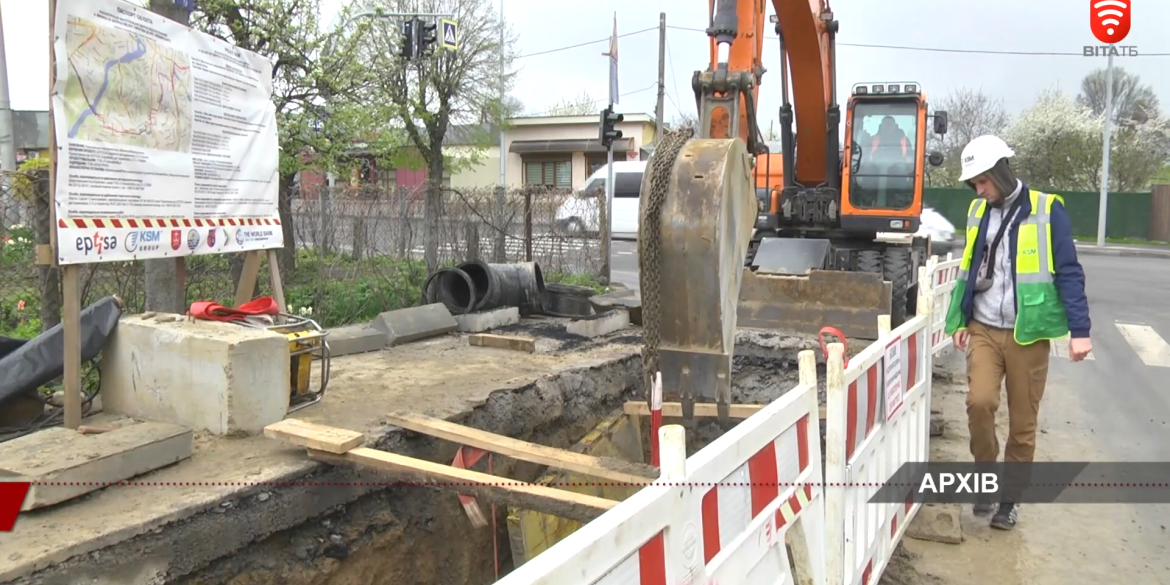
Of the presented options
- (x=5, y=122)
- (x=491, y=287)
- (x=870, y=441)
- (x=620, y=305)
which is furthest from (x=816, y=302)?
(x=5, y=122)

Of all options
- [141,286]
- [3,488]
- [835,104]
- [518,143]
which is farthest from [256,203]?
[518,143]

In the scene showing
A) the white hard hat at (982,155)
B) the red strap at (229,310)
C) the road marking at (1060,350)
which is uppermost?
the white hard hat at (982,155)

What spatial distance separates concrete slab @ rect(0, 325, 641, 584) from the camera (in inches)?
123

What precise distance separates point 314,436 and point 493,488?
1.03 meters

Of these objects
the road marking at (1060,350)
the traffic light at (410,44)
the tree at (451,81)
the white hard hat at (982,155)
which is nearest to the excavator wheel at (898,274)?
the road marking at (1060,350)

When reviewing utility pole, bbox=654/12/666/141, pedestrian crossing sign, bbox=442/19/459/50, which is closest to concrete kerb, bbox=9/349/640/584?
pedestrian crossing sign, bbox=442/19/459/50

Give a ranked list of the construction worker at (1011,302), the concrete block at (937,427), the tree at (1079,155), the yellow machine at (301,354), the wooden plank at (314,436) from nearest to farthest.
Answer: the wooden plank at (314,436), the construction worker at (1011,302), the yellow machine at (301,354), the concrete block at (937,427), the tree at (1079,155)

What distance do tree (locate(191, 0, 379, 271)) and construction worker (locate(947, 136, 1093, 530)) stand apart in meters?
7.54

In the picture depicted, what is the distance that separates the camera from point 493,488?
12.0ft

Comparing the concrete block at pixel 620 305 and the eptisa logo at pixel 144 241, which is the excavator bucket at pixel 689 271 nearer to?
the eptisa logo at pixel 144 241

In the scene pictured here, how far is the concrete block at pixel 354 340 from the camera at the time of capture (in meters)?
6.92

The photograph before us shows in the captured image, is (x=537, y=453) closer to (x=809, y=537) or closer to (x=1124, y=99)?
(x=809, y=537)

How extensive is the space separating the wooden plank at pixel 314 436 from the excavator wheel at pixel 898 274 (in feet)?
25.2

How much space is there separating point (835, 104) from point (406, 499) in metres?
7.72
